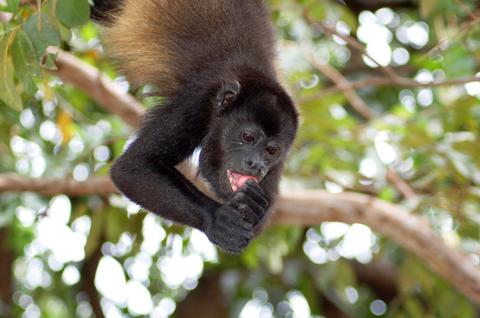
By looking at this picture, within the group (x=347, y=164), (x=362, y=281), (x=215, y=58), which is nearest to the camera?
(x=215, y=58)

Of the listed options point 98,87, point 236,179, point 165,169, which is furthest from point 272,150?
point 98,87

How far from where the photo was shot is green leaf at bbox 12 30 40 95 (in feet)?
8.52

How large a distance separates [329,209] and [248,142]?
1.27m

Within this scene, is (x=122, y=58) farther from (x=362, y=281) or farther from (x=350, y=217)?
(x=362, y=281)

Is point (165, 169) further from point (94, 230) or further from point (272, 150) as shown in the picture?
point (94, 230)

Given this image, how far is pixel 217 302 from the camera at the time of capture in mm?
7273

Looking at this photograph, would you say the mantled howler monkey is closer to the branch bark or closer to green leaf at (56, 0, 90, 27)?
the branch bark

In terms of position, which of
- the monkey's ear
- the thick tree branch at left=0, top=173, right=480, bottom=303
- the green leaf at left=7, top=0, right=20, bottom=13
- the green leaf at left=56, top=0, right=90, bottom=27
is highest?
the green leaf at left=7, top=0, right=20, bottom=13

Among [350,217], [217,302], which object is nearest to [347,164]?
[350,217]

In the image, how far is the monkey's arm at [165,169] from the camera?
3309mm

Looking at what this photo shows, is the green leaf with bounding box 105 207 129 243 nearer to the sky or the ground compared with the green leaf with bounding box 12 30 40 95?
nearer to the ground

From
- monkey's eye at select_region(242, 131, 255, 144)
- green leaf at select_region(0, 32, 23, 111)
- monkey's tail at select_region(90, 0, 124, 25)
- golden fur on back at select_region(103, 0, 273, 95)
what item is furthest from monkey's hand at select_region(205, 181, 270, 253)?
monkey's tail at select_region(90, 0, 124, 25)

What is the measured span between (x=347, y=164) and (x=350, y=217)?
1.57 feet

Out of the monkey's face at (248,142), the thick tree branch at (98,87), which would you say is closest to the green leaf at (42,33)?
the monkey's face at (248,142)
